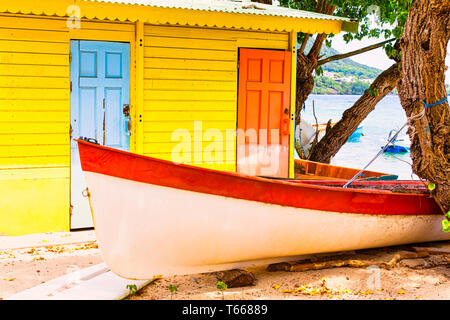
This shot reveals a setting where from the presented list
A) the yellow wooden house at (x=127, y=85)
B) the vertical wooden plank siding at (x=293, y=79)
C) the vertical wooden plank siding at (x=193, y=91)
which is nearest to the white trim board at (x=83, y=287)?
the yellow wooden house at (x=127, y=85)

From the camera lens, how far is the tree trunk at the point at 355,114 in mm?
13211

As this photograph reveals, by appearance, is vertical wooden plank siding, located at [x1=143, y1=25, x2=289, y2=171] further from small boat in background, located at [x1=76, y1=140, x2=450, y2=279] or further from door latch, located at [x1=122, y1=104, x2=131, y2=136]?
small boat in background, located at [x1=76, y1=140, x2=450, y2=279]

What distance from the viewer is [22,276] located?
6105mm

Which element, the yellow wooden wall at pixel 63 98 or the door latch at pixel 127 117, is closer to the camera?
the yellow wooden wall at pixel 63 98

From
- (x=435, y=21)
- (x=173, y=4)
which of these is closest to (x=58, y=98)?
(x=173, y=4)

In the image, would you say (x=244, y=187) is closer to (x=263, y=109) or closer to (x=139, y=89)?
(x=139, y=89)

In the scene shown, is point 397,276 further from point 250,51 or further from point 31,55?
point 31,55

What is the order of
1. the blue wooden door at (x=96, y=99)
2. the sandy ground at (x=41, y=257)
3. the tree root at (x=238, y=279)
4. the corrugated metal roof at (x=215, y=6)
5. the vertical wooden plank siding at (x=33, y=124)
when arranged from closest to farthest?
the tree root at (x=238, y=279) → the sandy ground at (x=41, y=257) → the corrugated metal roof at (x=215, y=6) → the vertical wooden plank siding at (x=33, y=124) → the blue wooden door at (x=96, y=99)

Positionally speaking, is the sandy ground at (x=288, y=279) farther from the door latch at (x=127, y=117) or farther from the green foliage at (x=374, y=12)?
the green foliage at (x=374, y=12)

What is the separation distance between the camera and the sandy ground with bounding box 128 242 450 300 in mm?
5492

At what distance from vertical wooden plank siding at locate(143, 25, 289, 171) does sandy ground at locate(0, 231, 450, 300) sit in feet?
7.06

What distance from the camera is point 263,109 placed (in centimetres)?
905

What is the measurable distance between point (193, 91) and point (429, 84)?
3.47 m

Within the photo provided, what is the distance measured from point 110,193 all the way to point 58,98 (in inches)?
124
